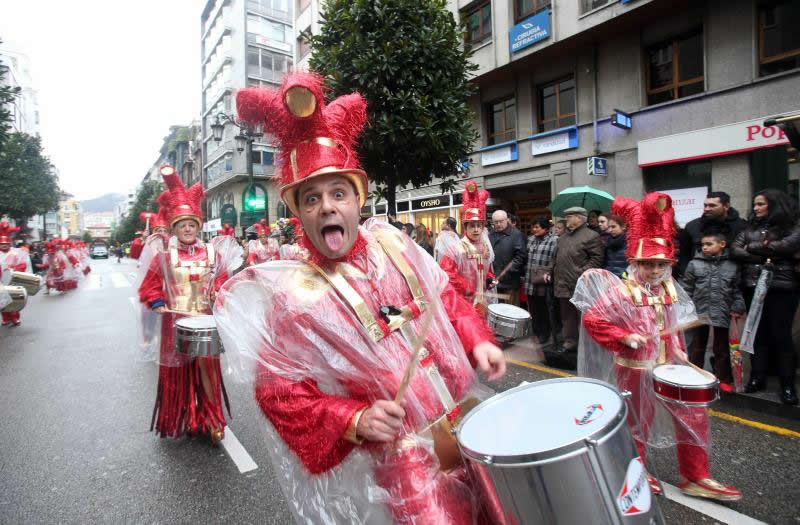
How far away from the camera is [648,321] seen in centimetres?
304

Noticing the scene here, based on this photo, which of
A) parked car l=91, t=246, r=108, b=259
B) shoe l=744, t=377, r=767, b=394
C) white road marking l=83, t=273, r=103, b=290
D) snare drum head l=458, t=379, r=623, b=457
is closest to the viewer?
snare drum head l=458, t=379, r=623, b=457

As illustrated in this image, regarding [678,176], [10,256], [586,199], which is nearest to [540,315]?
[586,199]

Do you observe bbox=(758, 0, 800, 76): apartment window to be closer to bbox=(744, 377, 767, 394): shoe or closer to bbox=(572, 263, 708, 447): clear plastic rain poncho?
bbox=(744, 377, 767, 394): shoe

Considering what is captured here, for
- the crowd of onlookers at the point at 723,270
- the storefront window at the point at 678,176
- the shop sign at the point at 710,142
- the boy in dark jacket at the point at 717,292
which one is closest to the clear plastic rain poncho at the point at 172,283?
the crowd of onlookers at the point at 723,270

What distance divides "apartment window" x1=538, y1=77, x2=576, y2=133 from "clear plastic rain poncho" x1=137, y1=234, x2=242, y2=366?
38.6 feet

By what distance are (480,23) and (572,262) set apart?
12.1m

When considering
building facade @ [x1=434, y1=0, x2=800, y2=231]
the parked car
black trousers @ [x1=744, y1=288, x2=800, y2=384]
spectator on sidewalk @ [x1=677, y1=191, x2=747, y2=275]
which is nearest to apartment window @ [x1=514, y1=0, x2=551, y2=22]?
building facade @ [x1=434, y1=0, x2=800, y2=231]

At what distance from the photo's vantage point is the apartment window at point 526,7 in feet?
44.1

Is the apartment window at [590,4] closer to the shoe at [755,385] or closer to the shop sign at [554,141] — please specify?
the shop sign at [554,141]

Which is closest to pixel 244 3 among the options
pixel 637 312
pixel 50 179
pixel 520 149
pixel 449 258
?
pixel 50 179

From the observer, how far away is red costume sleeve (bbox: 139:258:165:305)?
4.29 metres

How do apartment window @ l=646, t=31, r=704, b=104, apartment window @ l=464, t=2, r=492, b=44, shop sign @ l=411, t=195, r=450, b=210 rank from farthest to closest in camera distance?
1. shop sign @ l=411, t=195, r=450, b=210
2. apartment window @ l=464, t=2, r=492, b=44
3. apartment window @ l=646, t=31, r=704, b=104

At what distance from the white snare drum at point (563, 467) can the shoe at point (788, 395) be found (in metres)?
3.93

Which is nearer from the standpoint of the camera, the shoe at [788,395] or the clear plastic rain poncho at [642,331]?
the clear plastic rain poncho at [642,331]
